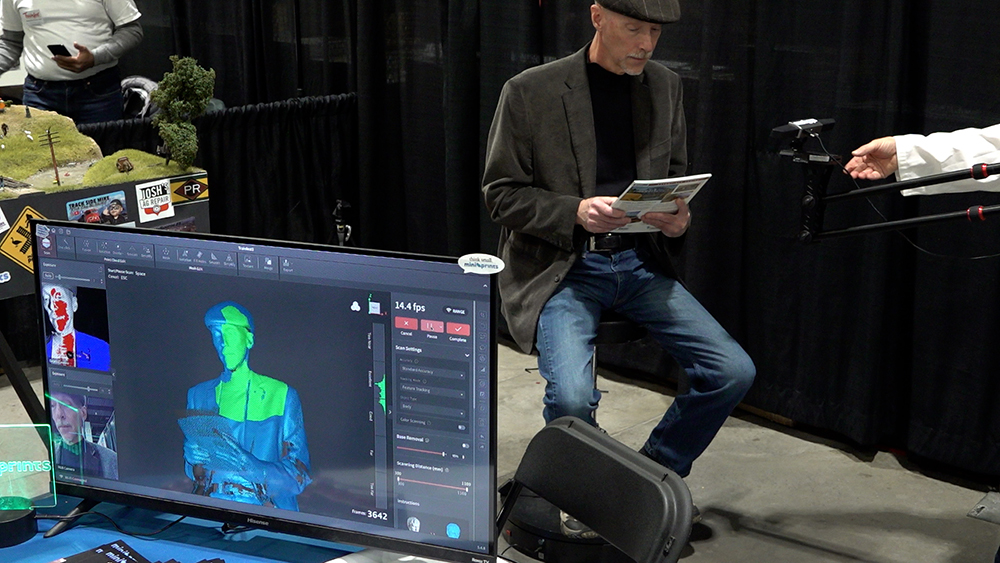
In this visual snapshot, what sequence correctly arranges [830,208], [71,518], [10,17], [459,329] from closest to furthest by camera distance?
[459,329]
[71,518]
[830,208]
[10,17]

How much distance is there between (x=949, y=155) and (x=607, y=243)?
0.91m

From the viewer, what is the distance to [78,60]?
4699mm

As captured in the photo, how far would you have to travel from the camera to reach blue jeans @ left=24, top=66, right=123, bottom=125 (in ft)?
15.9

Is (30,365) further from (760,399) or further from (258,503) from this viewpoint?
(258,503)

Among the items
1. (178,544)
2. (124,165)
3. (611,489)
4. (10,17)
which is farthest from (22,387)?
(10,17)

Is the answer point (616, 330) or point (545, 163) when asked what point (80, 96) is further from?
point (616, 330)

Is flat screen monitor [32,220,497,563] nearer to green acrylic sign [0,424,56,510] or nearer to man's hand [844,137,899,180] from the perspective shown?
green acrylic sign [0,424,56,510]

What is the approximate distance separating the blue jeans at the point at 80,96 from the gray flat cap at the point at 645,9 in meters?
2.98

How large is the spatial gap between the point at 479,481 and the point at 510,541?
1.75 m

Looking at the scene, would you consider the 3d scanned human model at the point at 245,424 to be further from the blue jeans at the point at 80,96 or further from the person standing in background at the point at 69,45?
the blue jeans at the point at 80,96

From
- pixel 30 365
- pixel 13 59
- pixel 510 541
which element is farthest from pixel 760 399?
pixel 13 59

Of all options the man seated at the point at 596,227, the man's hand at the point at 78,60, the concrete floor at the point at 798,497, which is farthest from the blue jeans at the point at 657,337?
the man's hand at the point at 78,60

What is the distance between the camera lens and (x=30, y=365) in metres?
4.63

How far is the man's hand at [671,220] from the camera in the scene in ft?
9.39
